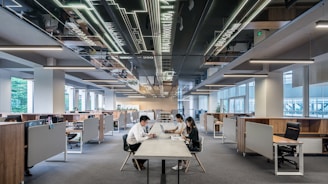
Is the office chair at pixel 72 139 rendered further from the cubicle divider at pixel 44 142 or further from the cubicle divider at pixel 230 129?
the cubicle divider at pixel 230 129

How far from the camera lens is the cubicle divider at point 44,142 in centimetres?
475

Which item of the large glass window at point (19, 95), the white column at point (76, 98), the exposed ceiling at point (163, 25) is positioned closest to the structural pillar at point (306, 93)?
the exposed ceiling at point (163, 25)

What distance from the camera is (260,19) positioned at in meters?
Answer: 4.95

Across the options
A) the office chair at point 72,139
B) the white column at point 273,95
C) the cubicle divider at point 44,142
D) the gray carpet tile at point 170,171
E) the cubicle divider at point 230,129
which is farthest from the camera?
the white column at point 273,95

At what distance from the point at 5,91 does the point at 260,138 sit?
10248 mm

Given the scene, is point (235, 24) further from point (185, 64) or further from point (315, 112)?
point (315, 112)

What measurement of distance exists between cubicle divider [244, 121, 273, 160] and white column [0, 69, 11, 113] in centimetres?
975

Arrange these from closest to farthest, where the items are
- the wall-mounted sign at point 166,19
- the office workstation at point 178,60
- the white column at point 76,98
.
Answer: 1. the wall-mounted sign at point 166,19
2. the office workstation at point 178,60
3. the white column at point 76,98

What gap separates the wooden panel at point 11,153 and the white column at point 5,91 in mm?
7731

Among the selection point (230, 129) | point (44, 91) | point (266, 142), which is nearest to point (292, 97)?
point (230, 129)

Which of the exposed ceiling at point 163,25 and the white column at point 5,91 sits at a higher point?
the exposed ceiling at point 163,25

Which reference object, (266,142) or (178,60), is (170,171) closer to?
(266,142)

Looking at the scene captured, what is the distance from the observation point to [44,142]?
207 inches

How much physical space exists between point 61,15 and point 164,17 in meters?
2.05
